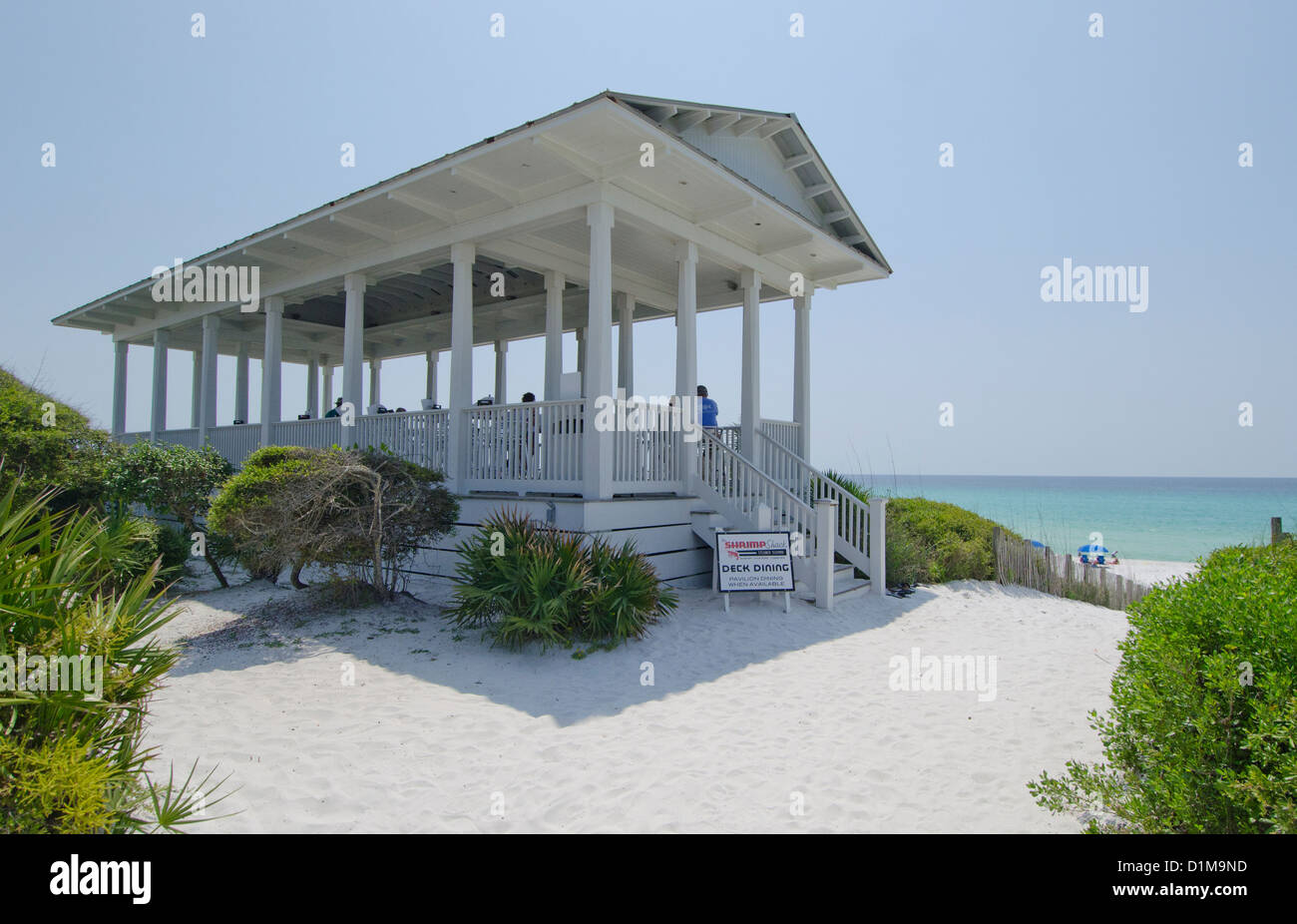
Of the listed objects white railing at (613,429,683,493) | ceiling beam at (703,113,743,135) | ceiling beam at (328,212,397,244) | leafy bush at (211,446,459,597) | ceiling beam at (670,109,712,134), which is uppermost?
ceiling beam at (703,113,743,135)

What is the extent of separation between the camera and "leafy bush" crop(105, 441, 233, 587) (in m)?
9.02

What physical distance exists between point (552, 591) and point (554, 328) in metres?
6.33

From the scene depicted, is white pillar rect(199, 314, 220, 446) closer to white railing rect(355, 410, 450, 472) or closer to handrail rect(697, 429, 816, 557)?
white railing rect(355, 410, 450, 472)

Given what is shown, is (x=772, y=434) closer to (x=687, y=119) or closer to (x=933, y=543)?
(x=933, y=543)

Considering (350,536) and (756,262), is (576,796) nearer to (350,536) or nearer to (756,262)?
(350,536)

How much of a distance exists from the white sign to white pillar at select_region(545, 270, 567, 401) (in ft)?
14.7

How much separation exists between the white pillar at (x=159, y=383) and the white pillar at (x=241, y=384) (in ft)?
5.04

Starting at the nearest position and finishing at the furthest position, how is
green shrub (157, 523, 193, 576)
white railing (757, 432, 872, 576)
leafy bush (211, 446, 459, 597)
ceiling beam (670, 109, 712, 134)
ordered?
leafy bush (211, 446, 459, 597) → ceiling beam (670, 109, 712, 134) → green shrub (157, 523, 193, 576) → white railing (757, 432, 872, 576)

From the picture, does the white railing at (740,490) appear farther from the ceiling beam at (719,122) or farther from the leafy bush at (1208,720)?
the leafy bush at (1208,720)

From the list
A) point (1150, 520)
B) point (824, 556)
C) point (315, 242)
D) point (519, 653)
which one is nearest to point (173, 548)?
point (315, 242)

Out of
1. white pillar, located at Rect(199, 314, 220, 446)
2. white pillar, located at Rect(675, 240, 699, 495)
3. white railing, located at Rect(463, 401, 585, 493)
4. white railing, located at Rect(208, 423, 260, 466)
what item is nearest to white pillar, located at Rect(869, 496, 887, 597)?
white pillar, located at Rect(675, 240, 699, 495)
